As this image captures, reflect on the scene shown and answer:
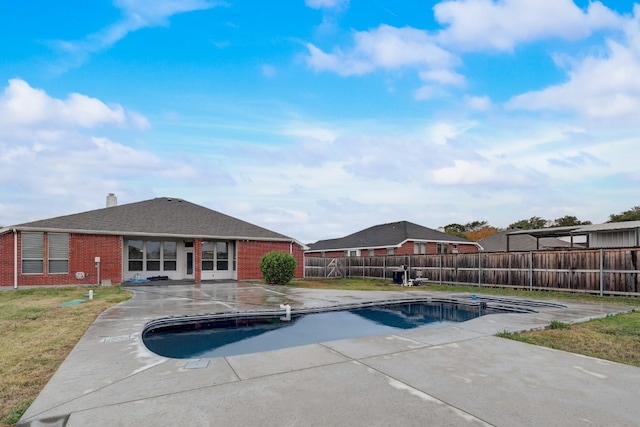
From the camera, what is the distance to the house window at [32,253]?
17.2m

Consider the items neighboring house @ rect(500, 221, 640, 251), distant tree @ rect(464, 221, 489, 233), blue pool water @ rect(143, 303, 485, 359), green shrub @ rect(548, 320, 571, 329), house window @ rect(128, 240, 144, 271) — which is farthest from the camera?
distant tree @ rect(464, 221, 489, 233)

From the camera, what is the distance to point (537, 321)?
8305mm

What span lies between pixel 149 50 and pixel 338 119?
8722 mm

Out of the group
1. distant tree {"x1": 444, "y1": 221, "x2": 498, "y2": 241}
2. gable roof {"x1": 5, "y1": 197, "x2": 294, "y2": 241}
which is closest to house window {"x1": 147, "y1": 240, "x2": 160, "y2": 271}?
gable roof {"x1": 5, "y1": 197, "x2": 294, "y2": 241}

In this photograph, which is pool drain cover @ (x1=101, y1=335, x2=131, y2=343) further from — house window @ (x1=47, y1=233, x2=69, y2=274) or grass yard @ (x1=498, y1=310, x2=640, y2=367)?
house window @ (x1=47, y1=233, x2=69, y2=274)

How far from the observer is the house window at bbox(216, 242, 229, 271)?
2303 centimetres

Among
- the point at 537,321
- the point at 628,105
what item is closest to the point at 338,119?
the point at 628,105

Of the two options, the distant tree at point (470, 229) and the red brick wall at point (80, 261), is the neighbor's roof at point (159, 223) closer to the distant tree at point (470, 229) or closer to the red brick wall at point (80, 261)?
the red brick wall at point (80, 261)

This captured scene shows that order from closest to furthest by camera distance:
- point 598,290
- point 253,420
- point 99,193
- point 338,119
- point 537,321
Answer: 1. point 253,420
2. point 537,321
3. point 598,290
4. point 338,119
5. point 99,193

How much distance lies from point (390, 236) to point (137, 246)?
19.7 meters

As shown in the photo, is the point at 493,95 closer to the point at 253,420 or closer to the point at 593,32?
the point at 593,32

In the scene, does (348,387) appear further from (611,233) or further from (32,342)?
(611,233)

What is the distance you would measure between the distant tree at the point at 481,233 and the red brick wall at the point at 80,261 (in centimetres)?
5028

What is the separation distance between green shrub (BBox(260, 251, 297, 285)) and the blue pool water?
346 inches
